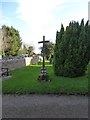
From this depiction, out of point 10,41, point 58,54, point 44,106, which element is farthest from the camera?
point 10,41

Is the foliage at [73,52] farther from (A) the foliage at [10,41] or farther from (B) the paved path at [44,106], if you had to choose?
(A) the foliage at [10,41]

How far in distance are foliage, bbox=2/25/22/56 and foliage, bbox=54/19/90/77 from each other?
1611 inches

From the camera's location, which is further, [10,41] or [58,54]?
[10,41]

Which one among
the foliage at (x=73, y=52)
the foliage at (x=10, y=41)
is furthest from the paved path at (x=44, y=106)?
the foliage at (x=10, y=41)

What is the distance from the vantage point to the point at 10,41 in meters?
59.8

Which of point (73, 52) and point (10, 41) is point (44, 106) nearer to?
point (73, 52)

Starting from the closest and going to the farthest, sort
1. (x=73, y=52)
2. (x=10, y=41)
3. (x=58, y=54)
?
(x=73, y=52), (x=58, y=54), (x=10, y=41)

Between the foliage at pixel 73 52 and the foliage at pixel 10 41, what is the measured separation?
40922 mm

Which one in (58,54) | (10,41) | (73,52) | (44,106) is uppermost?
(10,41)

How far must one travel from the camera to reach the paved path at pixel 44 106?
7555 millimetres

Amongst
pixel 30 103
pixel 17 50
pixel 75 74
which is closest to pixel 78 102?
pixel 30 103

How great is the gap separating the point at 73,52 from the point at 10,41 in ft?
150

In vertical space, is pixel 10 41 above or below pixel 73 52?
above

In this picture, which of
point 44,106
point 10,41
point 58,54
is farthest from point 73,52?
point 10,41
